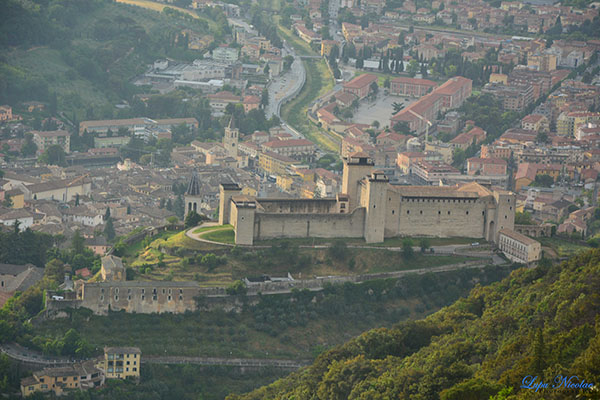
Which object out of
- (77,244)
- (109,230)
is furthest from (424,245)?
(109,230)

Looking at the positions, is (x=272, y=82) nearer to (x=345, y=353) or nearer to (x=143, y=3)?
(x=143, y=3)

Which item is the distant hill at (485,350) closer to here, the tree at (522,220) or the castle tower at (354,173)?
the tree at (522,220)

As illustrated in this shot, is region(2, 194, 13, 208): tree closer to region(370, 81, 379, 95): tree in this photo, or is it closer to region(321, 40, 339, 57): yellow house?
region(370, 81, 379, 95): tree

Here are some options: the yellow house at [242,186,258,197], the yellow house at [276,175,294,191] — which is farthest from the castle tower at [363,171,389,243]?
the yellow house at [276,175,294,191]

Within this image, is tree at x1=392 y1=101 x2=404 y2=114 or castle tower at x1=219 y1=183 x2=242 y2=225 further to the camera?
tree at x1=392 y1=101 x2=404 y2=114

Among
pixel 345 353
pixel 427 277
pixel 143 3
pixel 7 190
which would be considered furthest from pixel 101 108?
pixel 345 353

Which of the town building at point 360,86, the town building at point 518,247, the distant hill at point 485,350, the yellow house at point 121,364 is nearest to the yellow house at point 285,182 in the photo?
the town building at point 360,86
